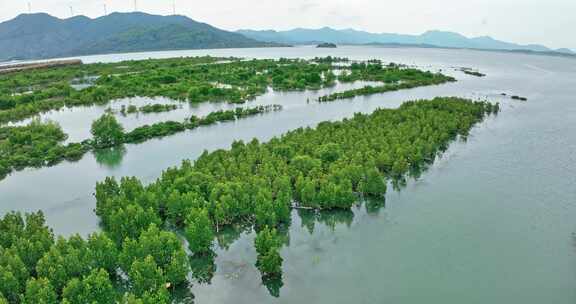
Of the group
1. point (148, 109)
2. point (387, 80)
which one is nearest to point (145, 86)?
point (148, 109)

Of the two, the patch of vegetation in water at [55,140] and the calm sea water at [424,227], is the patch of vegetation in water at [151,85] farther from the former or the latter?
the calm sea water at [424,227]

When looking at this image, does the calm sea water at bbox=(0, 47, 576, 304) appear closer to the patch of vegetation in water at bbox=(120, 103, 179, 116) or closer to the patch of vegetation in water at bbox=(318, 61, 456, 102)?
the patch of vegetation in water at bbox=(120, 103, 179, 116)

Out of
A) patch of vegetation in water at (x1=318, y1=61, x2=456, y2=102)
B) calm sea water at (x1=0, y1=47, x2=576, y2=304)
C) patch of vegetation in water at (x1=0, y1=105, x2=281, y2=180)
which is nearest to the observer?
calm sea water at (x1=0, y1=47, x2=576, y2=304)

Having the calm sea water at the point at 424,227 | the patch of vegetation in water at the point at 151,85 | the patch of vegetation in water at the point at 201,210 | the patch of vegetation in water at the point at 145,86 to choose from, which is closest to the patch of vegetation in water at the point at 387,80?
the patch of vegetation in water at the point at 151,85

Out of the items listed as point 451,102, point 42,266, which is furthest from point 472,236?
point 451,102

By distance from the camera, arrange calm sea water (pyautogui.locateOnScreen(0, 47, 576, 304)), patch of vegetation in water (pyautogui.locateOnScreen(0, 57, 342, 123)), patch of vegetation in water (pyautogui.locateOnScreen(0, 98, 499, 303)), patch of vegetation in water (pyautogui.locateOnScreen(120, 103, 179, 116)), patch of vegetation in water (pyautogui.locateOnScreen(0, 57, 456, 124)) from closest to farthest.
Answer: patch of vegetation in water (pyautogui.locateOnScreen(0, 98, 499, 303)) → calm sea water (pyautogui.locateOnScreen(0, 47, 576, 304)) → patch of vegetation in water (pyautogui.locateOnScreen(120, 103, 179, 116)) → patch of vegetation in water (pyautogui.locateOnScreen(0, 57, 342, 123)) → patch of vegetation in water (pyautogui.locateOnScreen(0, 57, 456, 124))

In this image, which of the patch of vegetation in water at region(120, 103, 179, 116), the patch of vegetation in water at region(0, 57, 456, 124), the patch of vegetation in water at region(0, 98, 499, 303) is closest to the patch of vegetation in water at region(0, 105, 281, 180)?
the patch of vegetation in water at region(120, 103, 179, 116)

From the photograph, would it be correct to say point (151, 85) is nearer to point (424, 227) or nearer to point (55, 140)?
point (55, 140)

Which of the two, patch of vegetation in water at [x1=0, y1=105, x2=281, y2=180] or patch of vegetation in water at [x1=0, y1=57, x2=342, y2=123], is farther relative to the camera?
patch of vegetation in water at [x1=0, y1=57, x2=342, y2=123]
